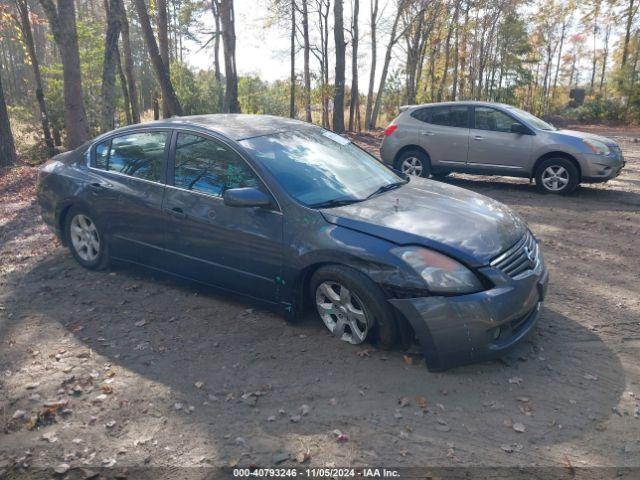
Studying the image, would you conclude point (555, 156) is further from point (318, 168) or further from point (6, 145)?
point (6, 145)

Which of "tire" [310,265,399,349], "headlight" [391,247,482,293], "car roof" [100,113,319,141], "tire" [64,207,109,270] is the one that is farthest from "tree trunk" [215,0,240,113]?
"headlight" [391,247,482,293]

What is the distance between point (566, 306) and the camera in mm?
4895

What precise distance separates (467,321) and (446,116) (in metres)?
7.78

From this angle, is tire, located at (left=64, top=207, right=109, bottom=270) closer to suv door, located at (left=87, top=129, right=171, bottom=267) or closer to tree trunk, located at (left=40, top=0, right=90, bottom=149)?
suv door, located at (left=87, top=129, right=171, bottom=267)

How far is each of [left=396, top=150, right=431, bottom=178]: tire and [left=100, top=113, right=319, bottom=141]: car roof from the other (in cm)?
569

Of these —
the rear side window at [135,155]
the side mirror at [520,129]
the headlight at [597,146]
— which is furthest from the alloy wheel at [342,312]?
the headlight at [597,146]

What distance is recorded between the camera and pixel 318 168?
4719mm

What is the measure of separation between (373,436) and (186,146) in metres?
3.09

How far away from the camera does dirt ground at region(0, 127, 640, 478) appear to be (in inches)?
122

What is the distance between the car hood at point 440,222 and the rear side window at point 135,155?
6.22 feet

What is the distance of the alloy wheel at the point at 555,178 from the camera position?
9.50m

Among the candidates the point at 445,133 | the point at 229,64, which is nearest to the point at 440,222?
the point at 445,133

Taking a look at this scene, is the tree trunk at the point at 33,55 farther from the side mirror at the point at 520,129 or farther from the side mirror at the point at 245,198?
the side mirror at the point at 245,198

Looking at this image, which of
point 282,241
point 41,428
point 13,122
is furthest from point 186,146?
point 13,122
